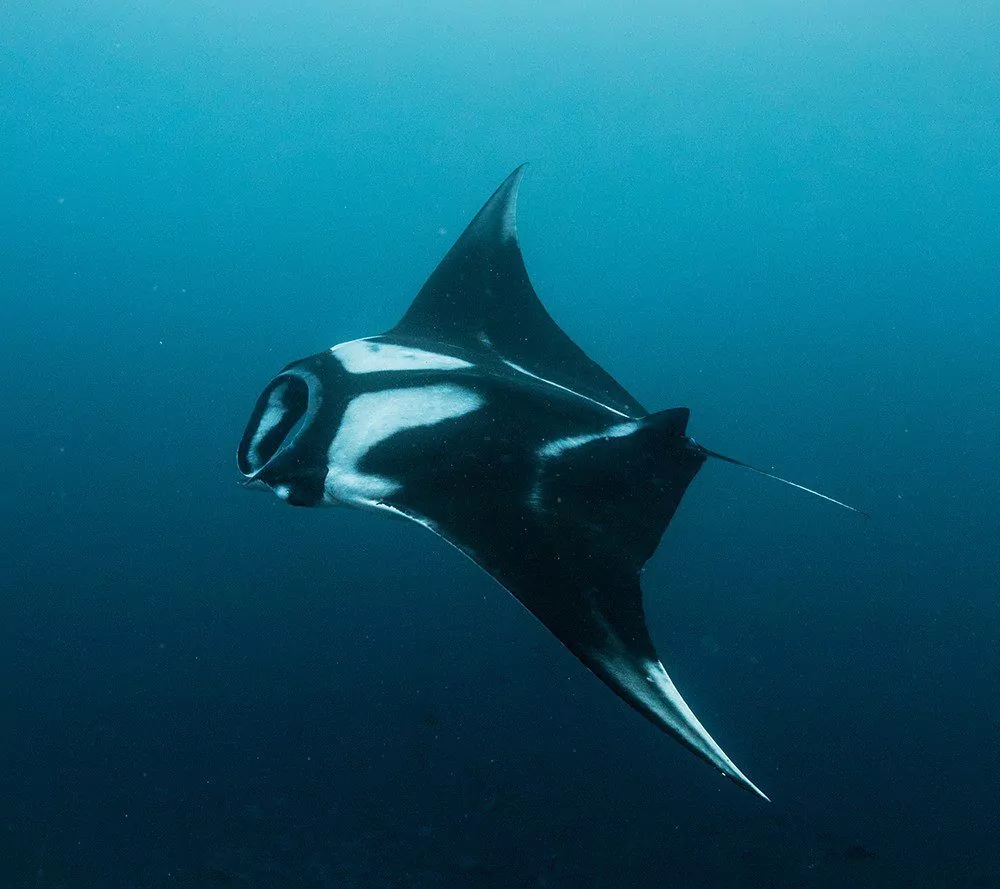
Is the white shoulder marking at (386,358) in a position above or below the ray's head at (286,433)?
above

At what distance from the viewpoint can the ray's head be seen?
7.37ft

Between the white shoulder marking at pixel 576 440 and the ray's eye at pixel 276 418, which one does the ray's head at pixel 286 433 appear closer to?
the ray's eye at pixel 276 418

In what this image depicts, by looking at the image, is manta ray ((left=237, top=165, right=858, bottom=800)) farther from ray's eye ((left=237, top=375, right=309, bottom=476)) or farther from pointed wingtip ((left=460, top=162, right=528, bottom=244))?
pointed wingtip ((left=460, top=162, right=528, bottom=244))

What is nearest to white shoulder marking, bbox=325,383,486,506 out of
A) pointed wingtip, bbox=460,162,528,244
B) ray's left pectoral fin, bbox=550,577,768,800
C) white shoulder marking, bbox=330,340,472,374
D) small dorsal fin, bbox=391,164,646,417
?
white shoulder marking, bbox=330,340,472,374

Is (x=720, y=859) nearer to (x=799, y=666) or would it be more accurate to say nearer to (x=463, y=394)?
(x=799, y=666)

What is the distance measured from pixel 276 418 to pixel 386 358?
19.0 inches

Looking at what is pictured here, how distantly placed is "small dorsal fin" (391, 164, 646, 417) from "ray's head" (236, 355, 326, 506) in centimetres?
78

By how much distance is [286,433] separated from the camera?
107 inches

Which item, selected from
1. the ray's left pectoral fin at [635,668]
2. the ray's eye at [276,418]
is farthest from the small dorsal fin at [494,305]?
the ray's left pectoral fin at [635,668]

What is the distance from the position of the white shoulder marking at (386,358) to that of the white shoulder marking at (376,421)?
0.19 m

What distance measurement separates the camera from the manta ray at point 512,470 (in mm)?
1597

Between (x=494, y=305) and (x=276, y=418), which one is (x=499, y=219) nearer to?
(x=494, y=305)

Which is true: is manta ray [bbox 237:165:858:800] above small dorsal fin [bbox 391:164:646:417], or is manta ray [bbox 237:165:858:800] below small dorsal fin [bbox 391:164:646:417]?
below

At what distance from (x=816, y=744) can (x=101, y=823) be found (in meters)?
4.43
